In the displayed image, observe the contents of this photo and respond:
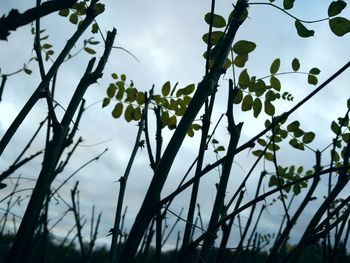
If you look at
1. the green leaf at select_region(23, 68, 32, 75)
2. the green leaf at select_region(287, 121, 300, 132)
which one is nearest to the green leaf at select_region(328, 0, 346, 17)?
the green leaf at select_region(287, 121, 300, 132)

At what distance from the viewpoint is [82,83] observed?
4.85 feet

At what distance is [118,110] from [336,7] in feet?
4.29

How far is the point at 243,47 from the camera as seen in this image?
1.65 metres

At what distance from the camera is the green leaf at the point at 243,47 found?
1.62 m

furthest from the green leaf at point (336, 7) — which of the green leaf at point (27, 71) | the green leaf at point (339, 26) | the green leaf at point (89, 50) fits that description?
the green leaf at point (27, 71)

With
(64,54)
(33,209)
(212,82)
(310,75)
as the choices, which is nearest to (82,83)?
(64,54)

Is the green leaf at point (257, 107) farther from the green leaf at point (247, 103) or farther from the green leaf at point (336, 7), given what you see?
the green leaf at point (336, 7)

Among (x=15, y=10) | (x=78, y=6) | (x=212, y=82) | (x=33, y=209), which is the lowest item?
(x=33, y=209)

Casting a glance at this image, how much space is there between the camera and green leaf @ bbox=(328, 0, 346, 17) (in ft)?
4.56

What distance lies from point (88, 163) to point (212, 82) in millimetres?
1903

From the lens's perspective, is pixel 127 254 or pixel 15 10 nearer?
pixel 15 10

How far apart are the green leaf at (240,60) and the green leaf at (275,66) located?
0.24m

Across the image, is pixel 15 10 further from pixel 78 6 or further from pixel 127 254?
pixel 78 6

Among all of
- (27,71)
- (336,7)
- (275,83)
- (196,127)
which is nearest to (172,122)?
(196,127)
